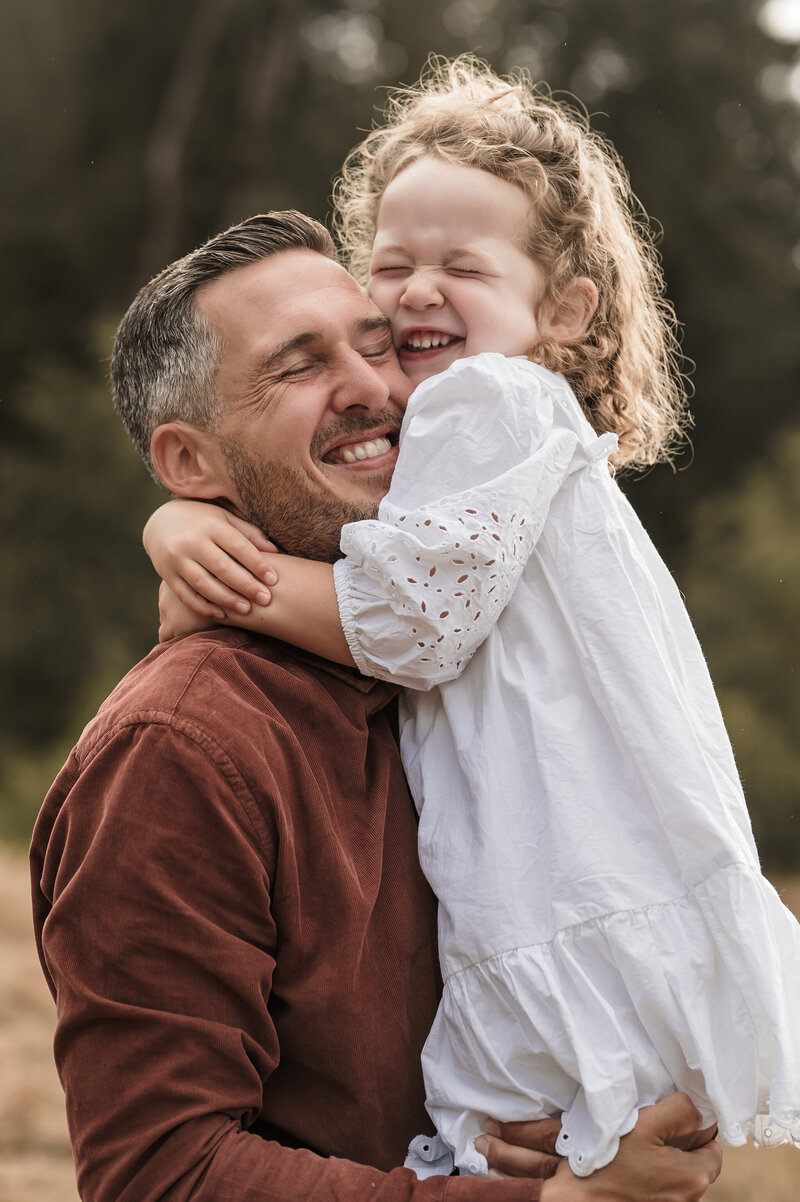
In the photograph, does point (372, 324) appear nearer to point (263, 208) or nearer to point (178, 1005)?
point (178, 1005)

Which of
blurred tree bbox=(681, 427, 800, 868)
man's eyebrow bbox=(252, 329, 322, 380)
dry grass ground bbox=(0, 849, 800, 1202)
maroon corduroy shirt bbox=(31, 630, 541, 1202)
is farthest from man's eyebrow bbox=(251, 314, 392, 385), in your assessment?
blurred tree bbox=(681, 427, 800, 868)

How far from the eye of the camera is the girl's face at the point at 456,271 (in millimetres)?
2021

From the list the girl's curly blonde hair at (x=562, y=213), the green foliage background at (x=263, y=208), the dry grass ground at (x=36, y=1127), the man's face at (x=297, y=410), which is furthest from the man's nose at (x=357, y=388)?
the green foliage background at (x=263, y=208)

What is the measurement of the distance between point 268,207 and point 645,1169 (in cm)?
917

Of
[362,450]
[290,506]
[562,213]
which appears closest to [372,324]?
[362,450]

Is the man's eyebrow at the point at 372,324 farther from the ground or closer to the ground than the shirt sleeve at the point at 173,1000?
farther from the ground

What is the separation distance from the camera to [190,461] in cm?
194

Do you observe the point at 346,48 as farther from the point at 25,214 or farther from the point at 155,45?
the point at 25,214

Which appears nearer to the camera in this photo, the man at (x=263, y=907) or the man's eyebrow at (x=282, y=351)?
the man at (x=263, y=907)

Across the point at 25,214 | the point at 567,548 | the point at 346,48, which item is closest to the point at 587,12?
the point at 346,48

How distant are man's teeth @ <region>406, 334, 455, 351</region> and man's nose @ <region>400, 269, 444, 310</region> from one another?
0.05 m

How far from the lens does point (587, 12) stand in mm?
9766

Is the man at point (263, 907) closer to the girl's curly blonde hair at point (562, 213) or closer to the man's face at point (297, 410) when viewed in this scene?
the man's face at point (297, 410)

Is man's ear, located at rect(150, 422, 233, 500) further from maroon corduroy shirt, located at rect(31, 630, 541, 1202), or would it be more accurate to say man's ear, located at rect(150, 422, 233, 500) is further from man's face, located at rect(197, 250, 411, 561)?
maroon corduroy shirt, located at rect(31, 630, 541, 1202)
